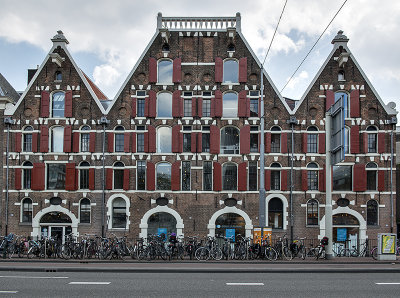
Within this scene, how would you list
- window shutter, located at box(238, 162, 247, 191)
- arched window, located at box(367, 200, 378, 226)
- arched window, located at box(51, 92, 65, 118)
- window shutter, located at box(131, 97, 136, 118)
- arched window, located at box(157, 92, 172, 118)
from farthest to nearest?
arched window, located at box(51, 92, 65, 118), arched window, located at box(157, 92, 172, 118), window shutter, located at box(131, 97, 136, 118), window shutter, located at box(238, 162, 247, 191), arched window, located at box(367, 200, 378, 226)

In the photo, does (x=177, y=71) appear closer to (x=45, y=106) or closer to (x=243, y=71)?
(x=243, y=71)

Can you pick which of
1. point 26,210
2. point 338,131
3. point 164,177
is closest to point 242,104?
point 164,177

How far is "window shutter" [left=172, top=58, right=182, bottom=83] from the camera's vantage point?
32.6 m

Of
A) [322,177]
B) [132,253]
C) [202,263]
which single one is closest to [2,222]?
[132,253]

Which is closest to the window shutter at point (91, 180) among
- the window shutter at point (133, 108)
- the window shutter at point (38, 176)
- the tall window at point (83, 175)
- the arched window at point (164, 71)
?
the tall window at point (83, 175)

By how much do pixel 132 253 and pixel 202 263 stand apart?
3.73m

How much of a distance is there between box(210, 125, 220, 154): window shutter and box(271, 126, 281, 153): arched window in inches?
144

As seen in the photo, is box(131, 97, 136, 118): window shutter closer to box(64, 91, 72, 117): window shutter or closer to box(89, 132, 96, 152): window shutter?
box(89, 132, 96, 152): window shutter

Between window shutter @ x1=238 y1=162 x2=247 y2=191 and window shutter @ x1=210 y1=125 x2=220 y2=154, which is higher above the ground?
window shutter @ x1=210 y1=125 x2=220 y2=154

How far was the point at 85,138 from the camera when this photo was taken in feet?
108

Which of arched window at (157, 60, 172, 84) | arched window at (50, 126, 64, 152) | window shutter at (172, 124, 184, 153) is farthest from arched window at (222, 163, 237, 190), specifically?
arched window at (50, 126, 64, 152)

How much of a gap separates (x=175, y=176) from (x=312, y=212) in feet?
30.5
